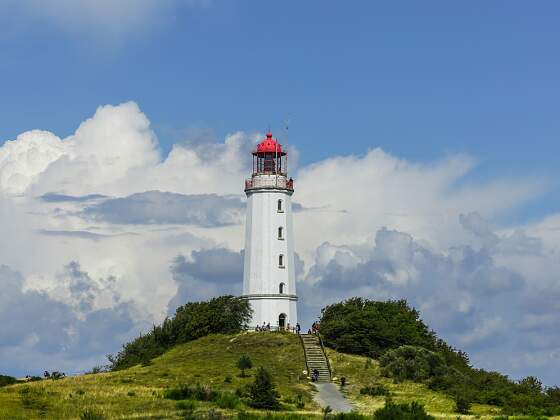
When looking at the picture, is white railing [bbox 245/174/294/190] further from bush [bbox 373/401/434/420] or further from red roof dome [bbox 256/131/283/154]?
bush [bbox 373/401/434/420]

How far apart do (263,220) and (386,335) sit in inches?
544

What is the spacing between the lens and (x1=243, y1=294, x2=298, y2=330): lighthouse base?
263ft

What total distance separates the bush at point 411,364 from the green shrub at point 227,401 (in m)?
16.1

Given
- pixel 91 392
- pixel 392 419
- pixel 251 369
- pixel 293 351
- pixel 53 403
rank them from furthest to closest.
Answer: pixel 293 351 → pixel 251 369 → pixel 91 392 → pixel 53 403 → pixel 392 419

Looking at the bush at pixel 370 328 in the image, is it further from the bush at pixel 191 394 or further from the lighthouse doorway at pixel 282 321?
the bush at pixel 191 394

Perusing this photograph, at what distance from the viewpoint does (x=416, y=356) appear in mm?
70125

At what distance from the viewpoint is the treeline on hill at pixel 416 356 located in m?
60.7

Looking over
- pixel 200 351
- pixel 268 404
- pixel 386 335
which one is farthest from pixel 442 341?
pixel 268 404

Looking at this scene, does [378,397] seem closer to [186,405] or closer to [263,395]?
[263,395]

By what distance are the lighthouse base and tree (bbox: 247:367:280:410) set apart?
82.2ft

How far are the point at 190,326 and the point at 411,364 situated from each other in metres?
20.5

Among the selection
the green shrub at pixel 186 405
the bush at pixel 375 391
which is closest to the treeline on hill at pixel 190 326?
the bush at pixel 375 391

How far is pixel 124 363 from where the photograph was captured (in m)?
80.0

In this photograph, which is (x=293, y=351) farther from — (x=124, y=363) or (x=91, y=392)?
(x=91, y=392)
